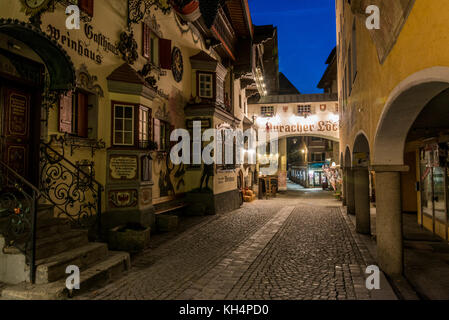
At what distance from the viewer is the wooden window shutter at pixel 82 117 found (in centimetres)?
Result: 859

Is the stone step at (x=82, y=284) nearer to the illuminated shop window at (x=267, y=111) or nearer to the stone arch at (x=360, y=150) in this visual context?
the stone arch at (x=360, y=150)

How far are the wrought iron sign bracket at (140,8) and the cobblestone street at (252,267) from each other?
7.32m

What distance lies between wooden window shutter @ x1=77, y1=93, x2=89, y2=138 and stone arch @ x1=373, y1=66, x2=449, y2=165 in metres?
7.39

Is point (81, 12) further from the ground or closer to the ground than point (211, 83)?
closer to the ground

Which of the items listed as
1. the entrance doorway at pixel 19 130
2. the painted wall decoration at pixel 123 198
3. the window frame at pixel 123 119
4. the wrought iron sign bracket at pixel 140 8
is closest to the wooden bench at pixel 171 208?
the painted wall decoration at pixel 123 198

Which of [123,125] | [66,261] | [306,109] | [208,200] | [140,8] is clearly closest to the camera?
[66,261]

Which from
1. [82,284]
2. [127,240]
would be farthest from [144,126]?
[82,284]

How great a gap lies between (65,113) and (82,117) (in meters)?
0.91

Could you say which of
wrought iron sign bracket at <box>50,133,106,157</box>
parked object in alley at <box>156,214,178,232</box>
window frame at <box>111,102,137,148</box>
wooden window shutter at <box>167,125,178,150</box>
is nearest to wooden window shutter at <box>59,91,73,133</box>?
wrought iron sign bracket at <box>50,133,106,157</box>

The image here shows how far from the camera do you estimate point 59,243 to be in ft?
19.5

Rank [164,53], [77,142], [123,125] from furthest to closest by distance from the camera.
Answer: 1. [164,53]
2. [123,125]
3. [77,142]

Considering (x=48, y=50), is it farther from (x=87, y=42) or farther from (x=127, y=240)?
(x=127, y=240)

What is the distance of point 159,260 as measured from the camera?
24.3 ft
